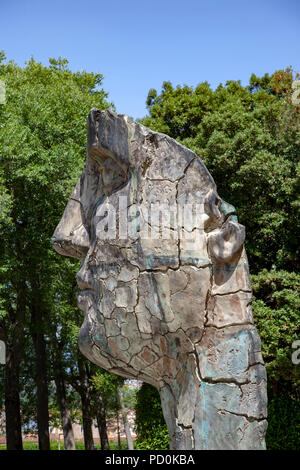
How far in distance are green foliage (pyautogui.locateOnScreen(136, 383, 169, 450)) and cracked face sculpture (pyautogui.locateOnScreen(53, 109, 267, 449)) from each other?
6.59 metres

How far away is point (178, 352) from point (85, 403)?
13.1 m

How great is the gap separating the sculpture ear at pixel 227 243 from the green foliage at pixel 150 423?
7192 mm

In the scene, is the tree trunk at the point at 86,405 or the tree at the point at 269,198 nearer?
the tree at the point at 269,198

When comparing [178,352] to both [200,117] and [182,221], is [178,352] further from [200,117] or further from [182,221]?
[200,117]

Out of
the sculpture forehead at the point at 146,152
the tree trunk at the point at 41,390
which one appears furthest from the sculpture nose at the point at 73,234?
the tree trunk at the point at 41,390

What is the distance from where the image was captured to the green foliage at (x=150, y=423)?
375 inches

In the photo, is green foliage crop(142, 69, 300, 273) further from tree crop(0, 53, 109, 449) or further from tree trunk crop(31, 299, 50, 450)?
tree trunk crop(31, 299, 50, 450)

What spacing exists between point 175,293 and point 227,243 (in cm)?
49

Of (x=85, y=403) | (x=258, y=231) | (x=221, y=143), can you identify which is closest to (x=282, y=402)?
(x=258, y=231)

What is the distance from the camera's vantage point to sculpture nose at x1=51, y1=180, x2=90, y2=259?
3.84m

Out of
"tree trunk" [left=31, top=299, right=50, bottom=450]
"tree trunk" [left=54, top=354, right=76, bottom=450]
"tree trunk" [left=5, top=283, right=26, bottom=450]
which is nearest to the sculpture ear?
"tree trunk" [left=5, top=283, right=26, bottom=450]

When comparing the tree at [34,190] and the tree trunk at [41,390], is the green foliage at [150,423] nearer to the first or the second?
the tree at [34,190]

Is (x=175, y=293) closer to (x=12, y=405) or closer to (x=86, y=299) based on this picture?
(x=86, y=299)

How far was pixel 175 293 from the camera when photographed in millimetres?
3305
